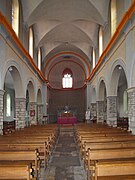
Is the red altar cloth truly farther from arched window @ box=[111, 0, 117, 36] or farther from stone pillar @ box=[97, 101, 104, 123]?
arched window @ box=[111, 0, 117, 36]

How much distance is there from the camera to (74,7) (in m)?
16.8

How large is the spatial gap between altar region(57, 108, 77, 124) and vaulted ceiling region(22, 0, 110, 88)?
20.6 ft

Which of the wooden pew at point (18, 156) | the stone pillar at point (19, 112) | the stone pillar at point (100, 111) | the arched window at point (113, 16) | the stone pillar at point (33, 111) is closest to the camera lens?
the wooden pew at point (18, 156)

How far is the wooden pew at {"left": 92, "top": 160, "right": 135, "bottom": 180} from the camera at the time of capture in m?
4.21

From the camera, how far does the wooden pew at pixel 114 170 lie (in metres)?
4.21

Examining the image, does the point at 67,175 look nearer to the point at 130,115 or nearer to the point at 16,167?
the point at 16,167

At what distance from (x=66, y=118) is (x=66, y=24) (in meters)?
13.9

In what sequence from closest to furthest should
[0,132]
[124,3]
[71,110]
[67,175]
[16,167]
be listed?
[16,167] → [67,175] → [0,132] → [124,3] → [71,110]

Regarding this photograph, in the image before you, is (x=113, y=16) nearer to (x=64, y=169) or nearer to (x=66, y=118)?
(x=64, y=169)

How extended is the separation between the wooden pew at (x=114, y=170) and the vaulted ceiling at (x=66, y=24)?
13.3 meters

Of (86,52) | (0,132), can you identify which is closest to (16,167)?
(0,132)

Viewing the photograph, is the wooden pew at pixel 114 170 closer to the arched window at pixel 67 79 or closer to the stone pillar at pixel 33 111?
the stone pillar at pixel 33 111

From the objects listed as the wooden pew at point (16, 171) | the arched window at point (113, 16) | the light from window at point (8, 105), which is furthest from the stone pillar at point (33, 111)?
the wooden pew at point (16, 171)

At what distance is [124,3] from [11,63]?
691 cm
